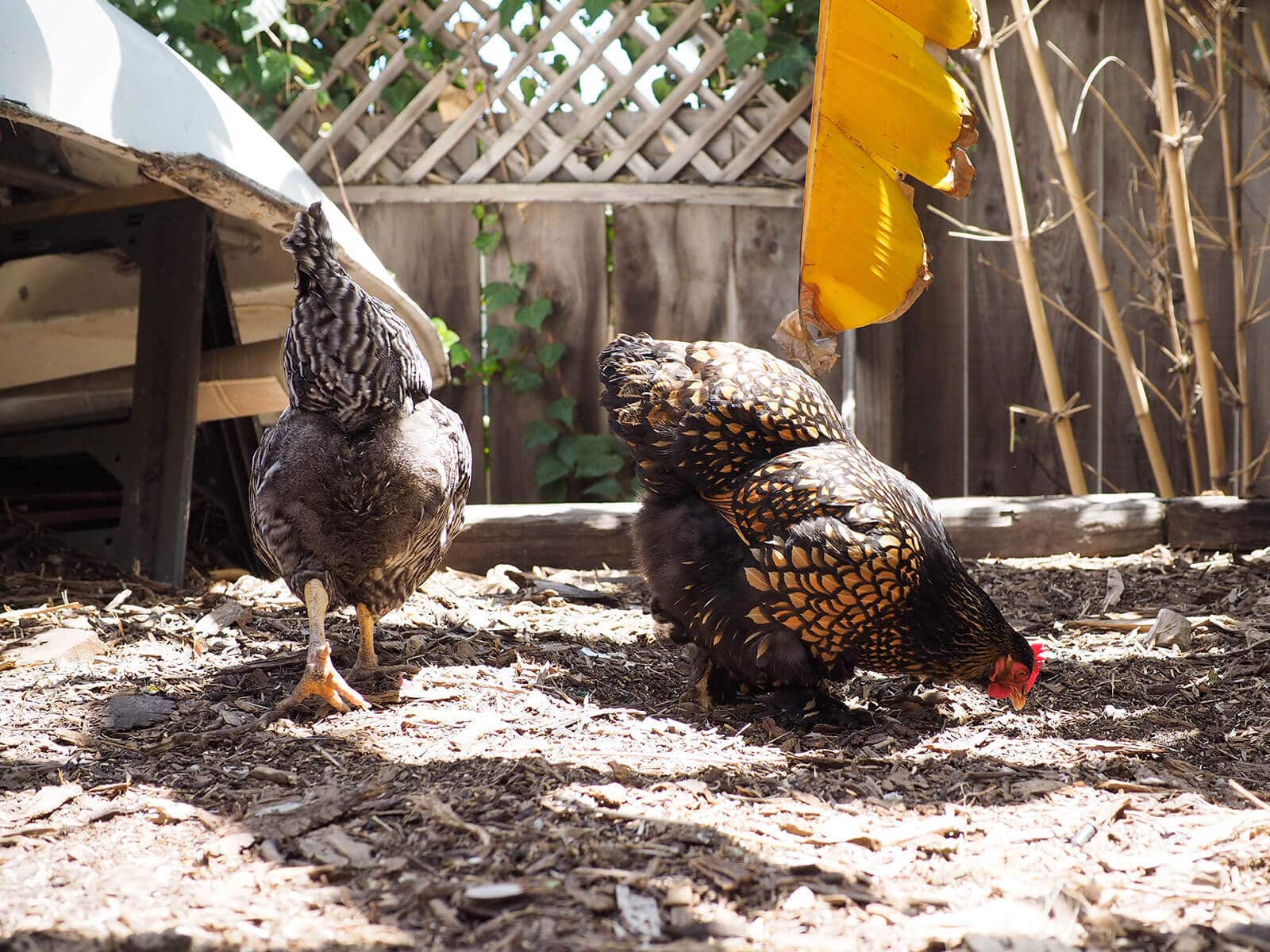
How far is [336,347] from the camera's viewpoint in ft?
8.98

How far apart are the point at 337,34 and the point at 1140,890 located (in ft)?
17.4

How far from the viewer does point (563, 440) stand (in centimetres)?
557

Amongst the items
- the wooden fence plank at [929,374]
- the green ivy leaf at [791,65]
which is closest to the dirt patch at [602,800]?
the wooden fence plank at [929,374]

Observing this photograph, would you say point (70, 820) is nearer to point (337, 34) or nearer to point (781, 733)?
point (781, 733)

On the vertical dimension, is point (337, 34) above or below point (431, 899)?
above

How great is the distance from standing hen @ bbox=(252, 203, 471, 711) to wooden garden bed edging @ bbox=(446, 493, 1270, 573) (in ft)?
4.82

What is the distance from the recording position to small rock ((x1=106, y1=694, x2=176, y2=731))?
8.69ft

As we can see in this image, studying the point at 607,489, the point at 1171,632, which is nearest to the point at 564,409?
the point at 607,489

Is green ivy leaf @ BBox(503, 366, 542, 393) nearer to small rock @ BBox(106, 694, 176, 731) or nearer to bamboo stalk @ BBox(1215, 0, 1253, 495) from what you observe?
small rock @ BBox(106, 694, 176, 731)

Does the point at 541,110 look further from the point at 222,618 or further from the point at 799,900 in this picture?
the point at 799,900

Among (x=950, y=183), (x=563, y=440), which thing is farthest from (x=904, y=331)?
(x=950, y=183)

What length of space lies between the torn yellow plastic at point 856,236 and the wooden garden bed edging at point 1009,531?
1.34 metres

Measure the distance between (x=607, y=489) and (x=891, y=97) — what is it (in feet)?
8.92

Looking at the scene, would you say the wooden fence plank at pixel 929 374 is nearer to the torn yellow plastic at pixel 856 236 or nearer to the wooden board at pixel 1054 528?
the wooden board at pixel 1054 528
